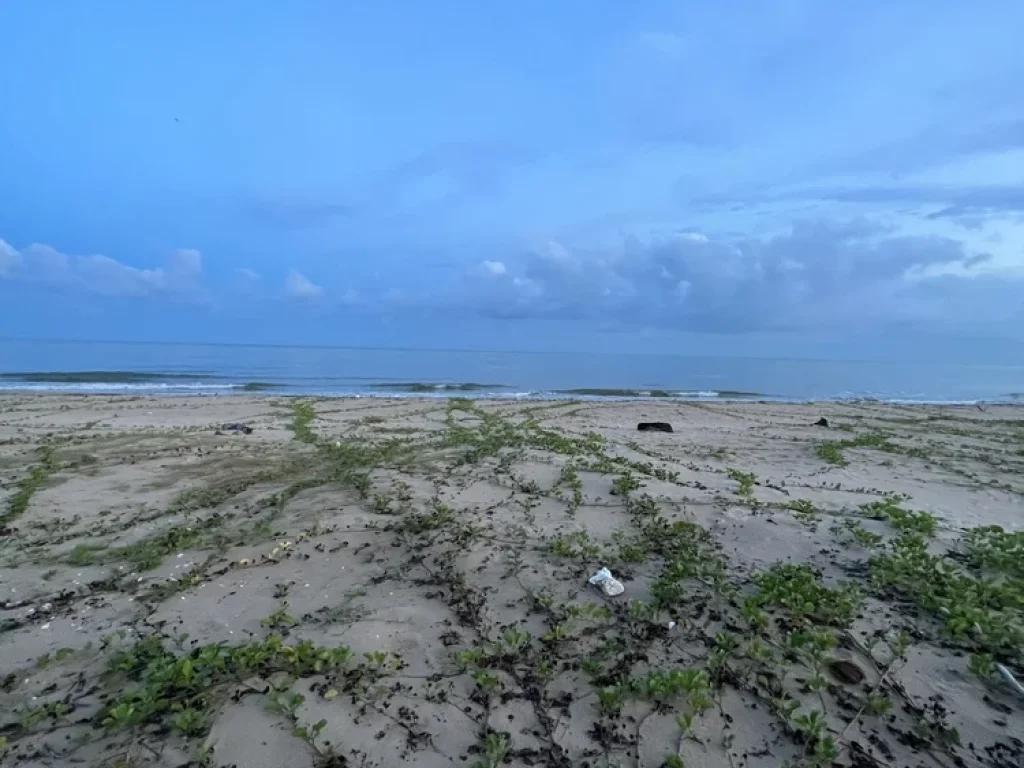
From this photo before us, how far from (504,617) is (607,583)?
99 cm

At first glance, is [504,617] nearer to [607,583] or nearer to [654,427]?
[607,583]

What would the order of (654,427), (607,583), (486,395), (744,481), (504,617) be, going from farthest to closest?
(486,395)
(654,427)
(744,481)
(607,583)
(504,617)

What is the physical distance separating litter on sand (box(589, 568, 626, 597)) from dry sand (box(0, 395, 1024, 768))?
107 mm

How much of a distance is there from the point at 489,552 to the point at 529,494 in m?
2.11

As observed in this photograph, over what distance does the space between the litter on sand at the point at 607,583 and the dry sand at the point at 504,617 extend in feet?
0.35

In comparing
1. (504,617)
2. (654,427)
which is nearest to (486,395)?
(654,427)

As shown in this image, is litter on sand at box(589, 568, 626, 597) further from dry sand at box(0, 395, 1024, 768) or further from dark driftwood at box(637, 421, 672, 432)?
dark driftwood at box(637, 421, 672, 432)

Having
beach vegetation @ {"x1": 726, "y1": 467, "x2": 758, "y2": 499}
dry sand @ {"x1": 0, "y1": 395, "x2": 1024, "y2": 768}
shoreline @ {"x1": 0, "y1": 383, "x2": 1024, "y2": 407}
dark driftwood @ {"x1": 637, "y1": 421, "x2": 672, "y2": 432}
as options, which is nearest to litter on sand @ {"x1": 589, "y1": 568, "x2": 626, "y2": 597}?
dry sand @ {"x1": 0, "y1": 395, "x2": 1024, "y2": 768}

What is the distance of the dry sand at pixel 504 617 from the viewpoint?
3066 millimetres

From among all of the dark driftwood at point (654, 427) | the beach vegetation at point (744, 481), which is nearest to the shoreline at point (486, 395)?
the dark driftwood at point (654, 427)

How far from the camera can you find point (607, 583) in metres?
4.78

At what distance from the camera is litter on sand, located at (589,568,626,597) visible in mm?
4693

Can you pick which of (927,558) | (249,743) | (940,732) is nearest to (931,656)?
(940,732)

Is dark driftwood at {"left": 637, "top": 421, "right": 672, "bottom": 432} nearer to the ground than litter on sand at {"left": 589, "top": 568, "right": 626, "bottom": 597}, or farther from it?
farther from it
